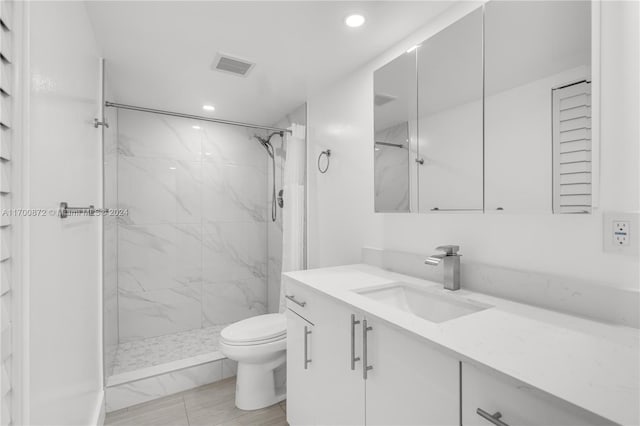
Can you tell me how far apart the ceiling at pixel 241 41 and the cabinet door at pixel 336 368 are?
139 cm

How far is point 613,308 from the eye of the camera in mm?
964

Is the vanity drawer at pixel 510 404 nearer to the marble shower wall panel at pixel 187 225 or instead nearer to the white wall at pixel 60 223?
the white wall at pixel 60 223

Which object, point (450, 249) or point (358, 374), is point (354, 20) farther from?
point (358, 374)

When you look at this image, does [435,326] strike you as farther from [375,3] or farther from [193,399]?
[193,399]

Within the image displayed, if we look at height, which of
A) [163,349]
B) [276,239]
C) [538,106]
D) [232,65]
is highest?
[232,65]

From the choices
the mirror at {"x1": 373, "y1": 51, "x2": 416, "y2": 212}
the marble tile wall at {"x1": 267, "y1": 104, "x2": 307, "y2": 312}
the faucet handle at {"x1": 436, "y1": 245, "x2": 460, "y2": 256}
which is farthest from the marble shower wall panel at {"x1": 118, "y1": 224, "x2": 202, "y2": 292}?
the faucet handle at {"x1": 436, "y1": 245, "x2": 460, "y2": 256}

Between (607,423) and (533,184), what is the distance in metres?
0.79

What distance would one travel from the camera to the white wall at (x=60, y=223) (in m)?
0.76

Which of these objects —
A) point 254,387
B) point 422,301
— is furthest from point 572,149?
point 254,387

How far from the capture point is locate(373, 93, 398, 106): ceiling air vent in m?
1.73

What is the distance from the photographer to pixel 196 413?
199 centimetres

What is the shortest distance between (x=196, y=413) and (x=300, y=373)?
3.02ft

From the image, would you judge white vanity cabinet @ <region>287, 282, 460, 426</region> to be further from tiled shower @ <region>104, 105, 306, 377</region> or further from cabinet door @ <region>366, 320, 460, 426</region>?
tiled shower @ <region>104, 105, 306, 377</region>

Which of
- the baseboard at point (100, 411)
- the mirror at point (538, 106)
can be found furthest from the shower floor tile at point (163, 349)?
the mirror at point (538, 106)
